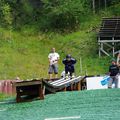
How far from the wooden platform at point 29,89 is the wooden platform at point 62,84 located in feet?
1.15

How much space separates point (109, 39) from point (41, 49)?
5581 mm

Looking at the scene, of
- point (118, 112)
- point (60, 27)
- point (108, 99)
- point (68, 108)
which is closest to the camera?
point (118, 112)

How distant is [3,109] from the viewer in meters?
15.1

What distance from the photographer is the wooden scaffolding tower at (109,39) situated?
39.4 m

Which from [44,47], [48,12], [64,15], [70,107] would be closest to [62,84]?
[70,107]

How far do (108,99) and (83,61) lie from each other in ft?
75.4

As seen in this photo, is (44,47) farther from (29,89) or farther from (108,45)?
(29,89)

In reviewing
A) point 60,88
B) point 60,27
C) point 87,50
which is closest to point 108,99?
point 60,88

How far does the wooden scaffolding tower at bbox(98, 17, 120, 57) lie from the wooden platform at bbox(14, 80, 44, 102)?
22.1 m

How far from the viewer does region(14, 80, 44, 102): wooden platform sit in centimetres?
1638

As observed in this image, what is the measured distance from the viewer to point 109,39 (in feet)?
131

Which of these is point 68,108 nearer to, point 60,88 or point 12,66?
point 60,88

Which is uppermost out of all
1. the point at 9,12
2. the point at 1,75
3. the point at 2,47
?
the point at 9,12

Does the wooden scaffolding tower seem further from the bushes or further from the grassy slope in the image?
the bushes
